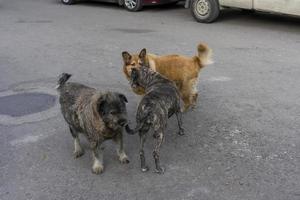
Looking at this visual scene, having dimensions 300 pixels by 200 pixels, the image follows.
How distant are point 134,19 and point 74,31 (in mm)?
1986

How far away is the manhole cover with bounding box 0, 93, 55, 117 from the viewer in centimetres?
616

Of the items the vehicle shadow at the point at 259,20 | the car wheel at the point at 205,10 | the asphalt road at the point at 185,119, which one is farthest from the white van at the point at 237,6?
the vehicle shadow at the point at 259,20

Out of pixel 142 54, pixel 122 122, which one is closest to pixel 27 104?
pixel 142 54

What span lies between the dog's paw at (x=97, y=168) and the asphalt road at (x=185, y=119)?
0.06m

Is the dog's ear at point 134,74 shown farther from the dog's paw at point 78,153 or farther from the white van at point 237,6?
the white van at point 237,6

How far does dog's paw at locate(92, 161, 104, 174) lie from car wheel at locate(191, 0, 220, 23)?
7397mm

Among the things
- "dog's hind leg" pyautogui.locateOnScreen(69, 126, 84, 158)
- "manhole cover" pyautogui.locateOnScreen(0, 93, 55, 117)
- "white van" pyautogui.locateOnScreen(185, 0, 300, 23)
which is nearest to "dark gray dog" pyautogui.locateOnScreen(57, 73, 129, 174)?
"dog's hind leg" pyautogui.locateOnScreen(69, 126, 84, 158)

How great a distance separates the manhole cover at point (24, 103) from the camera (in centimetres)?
616

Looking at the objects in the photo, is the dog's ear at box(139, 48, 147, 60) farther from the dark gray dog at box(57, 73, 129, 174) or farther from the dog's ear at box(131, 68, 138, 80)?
the dark gray dog at box(57, 73, 129, 174)

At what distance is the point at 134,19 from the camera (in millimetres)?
12250

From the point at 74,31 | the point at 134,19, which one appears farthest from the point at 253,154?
the point at 134,19

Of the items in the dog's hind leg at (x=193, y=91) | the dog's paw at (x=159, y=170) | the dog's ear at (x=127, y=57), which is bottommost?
the dog's paw at (x=159, y=170)

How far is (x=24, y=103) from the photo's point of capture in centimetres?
641

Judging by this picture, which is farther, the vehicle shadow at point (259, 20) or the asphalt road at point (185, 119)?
the vehicle shadow at point (259, 20)
